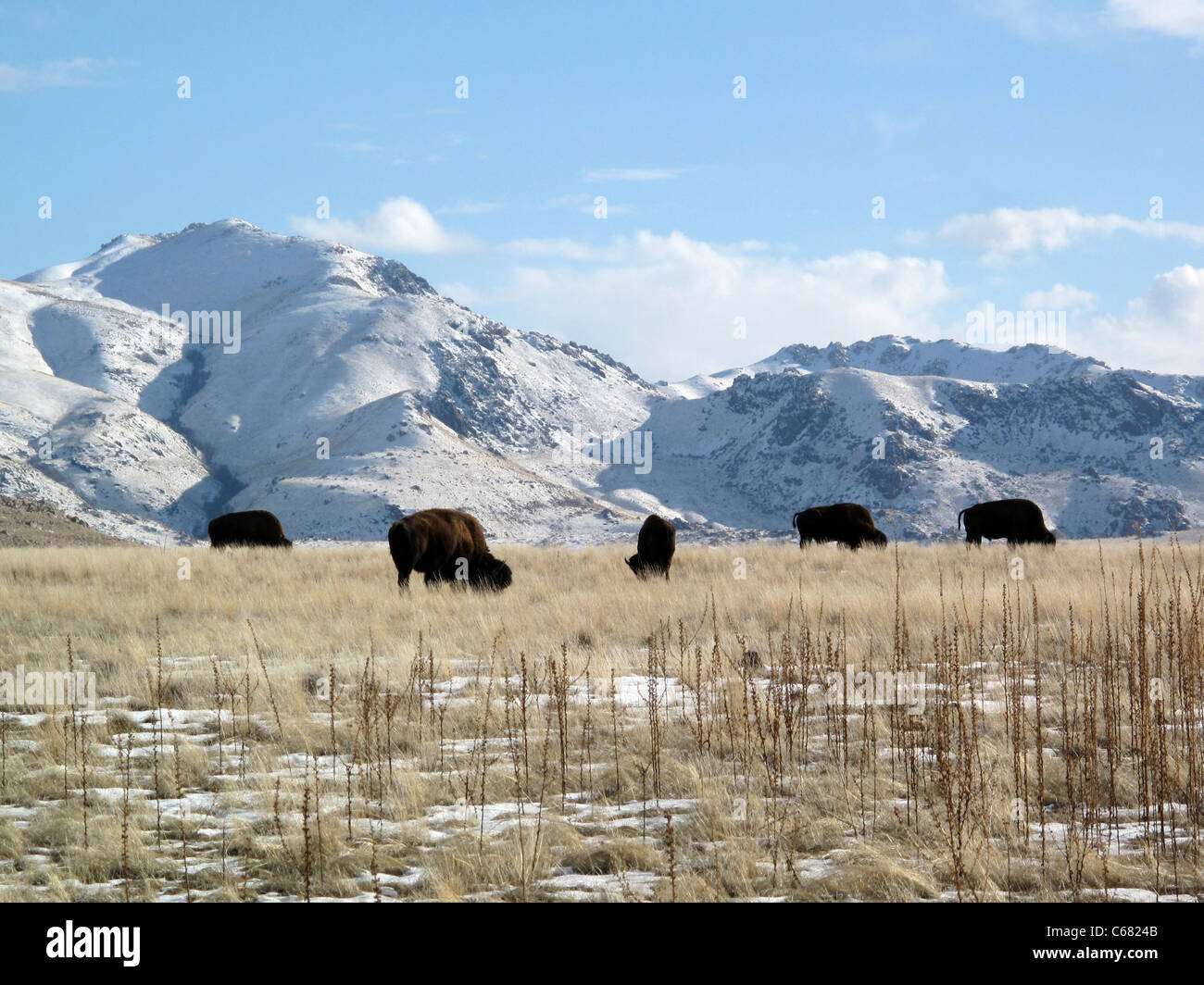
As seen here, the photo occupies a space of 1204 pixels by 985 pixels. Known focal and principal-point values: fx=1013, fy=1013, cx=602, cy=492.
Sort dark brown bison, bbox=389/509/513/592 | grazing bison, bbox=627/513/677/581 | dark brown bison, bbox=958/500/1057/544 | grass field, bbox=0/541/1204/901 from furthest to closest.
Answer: dark brown bison, bbox=958/500/1057/544 → grazing bison, bbox=627/513/677/581 → dark brown bison, bbox=389/509/513/592 → grass field, bbox=0/541/1204/901

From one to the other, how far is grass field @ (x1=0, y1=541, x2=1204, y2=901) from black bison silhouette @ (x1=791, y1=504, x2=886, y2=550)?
1242 centimetres

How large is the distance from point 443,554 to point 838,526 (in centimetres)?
1130

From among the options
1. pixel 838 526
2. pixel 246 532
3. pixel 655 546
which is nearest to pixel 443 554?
pixel 655 546

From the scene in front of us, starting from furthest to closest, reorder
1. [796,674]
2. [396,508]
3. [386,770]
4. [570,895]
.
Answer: [396,508] < [796,674] < [386,770] < [570,895]

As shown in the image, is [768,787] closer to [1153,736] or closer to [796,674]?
[1153,736]

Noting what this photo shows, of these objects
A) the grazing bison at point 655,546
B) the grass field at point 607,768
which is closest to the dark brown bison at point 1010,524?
the grazing bison at point 655,546

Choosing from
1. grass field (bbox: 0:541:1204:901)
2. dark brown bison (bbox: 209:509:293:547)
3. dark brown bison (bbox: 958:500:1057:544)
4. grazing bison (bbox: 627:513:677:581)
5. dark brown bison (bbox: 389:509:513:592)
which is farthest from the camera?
dark brown bison (bbox: 209:509:293:547)

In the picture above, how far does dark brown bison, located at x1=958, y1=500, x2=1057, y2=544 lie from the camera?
76.9ft

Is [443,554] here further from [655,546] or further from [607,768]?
[607,768]

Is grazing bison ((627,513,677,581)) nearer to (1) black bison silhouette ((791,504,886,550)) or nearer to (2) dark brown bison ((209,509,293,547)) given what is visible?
(1) black bison silhouette ((791,504,886,550))

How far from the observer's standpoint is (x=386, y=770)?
19.9 feet

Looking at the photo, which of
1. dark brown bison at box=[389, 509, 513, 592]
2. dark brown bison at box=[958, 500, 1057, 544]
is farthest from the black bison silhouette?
dark brown bison at box=[389, 509, 513, 592]

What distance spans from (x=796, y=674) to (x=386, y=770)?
3909 mm
